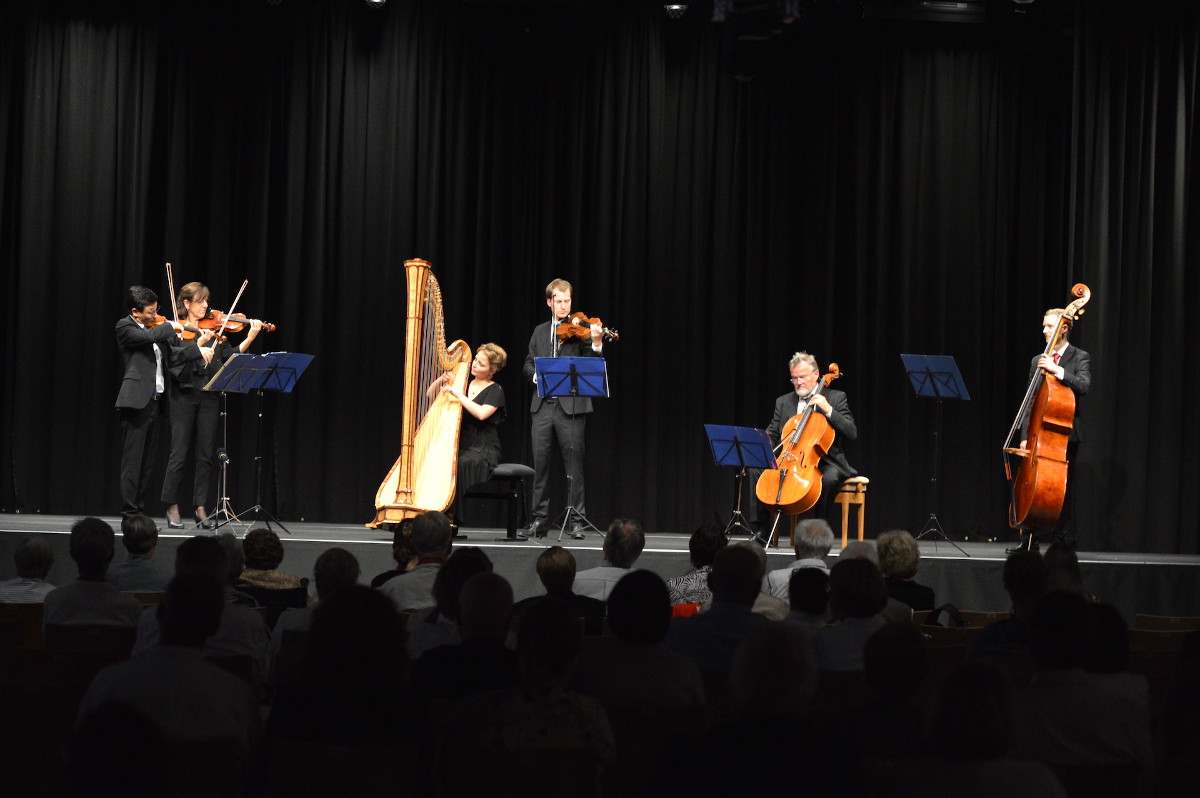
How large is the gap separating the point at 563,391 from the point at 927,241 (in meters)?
3.97

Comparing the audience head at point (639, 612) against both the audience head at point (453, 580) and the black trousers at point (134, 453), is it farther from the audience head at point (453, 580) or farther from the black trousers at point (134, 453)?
the black trousers at point (134, 453)

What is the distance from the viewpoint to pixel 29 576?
5.02m

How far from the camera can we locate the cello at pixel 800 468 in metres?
8.62

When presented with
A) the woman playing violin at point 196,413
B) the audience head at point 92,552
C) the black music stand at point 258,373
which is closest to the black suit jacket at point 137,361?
the woman playing violin at point 196,413

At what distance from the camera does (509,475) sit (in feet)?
28.9

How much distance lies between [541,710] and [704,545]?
2.87 metres

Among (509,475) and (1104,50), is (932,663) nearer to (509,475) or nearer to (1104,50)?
(509,475)

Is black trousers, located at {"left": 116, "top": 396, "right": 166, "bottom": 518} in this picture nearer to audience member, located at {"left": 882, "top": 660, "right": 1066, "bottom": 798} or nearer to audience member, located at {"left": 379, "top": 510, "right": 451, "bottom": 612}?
audience member, located at {"left": 379, "top": 510, "right": 451, "bottom": 612}

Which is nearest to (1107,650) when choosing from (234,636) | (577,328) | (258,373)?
(234,636)

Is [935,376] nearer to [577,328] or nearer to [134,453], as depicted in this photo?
[577,328]

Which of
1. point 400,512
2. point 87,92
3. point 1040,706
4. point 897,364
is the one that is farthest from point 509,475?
point 1040,706

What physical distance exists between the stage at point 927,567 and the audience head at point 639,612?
4951 mm

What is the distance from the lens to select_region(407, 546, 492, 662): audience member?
146 inches

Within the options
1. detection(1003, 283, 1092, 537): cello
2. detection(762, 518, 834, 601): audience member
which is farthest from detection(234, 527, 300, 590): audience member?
detection(1003, 283, 1092, 537): cello
